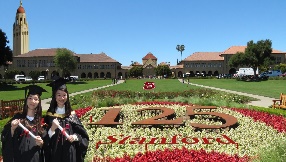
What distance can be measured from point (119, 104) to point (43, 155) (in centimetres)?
1259

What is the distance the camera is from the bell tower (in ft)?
392

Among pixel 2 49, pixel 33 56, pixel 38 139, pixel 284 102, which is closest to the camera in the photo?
pixel 38 139

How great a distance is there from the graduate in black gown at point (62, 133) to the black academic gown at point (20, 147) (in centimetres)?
15

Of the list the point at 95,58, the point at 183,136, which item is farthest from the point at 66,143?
the point at 95,58

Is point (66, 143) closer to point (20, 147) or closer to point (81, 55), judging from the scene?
point (20, 147)

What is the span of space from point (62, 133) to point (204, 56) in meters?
113

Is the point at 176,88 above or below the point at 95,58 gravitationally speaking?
below

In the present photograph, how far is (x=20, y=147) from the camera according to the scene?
15.1 feet

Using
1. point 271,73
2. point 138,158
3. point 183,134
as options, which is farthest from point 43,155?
point 271,73

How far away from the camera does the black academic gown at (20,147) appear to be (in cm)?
456

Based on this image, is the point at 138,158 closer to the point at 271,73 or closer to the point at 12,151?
the point at 12,151

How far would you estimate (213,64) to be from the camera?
11412 centimetres

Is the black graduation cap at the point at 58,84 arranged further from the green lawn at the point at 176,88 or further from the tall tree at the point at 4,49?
the tall tree at the point at 4,49

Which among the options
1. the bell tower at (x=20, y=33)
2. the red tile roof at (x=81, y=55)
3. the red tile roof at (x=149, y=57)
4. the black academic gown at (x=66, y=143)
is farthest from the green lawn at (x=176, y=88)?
the red tile roof at (x=149, y=57)
